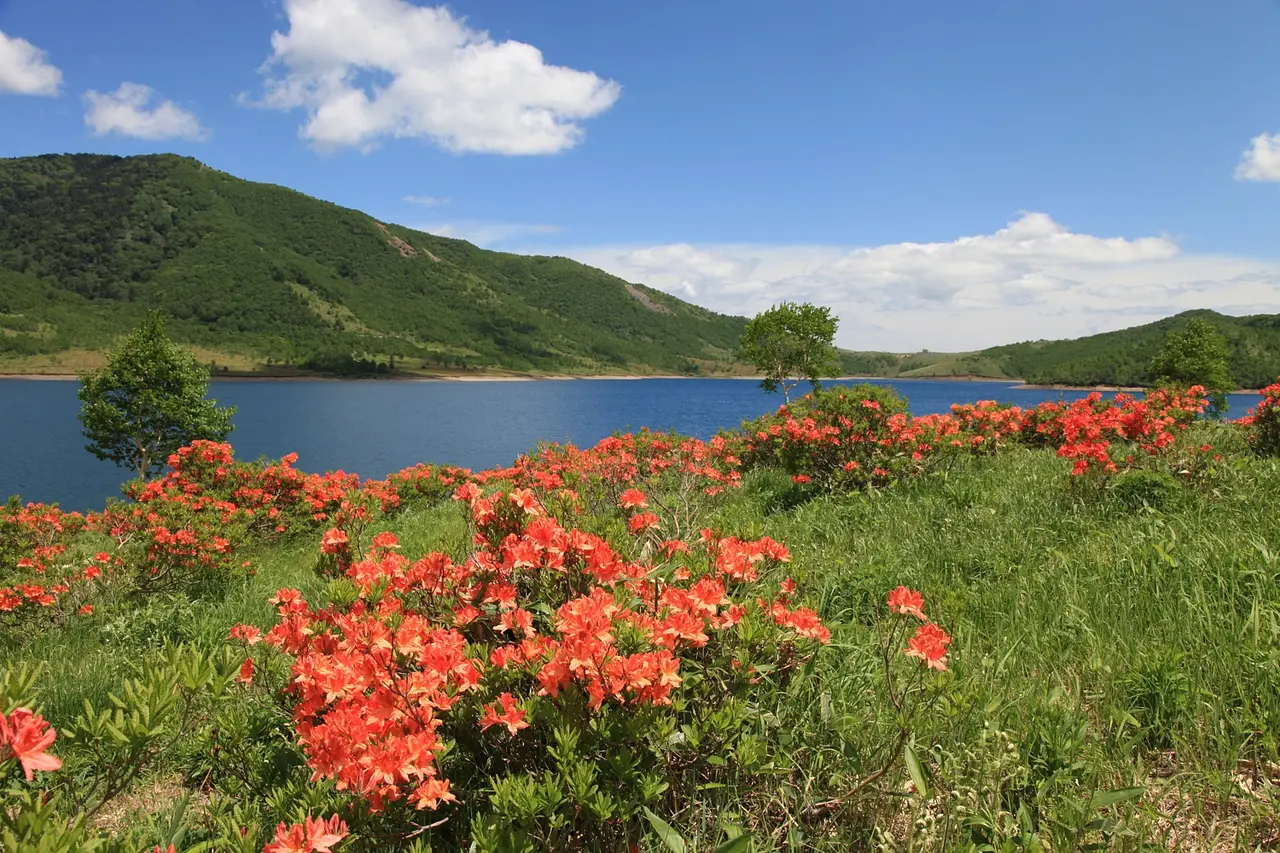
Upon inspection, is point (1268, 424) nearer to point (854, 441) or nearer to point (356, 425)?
point (854, 441)

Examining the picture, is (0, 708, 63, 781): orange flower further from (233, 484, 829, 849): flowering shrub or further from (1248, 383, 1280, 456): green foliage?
(1248, 383, 1280, 456): green foliage

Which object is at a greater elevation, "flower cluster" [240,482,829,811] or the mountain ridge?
the mountain ridge

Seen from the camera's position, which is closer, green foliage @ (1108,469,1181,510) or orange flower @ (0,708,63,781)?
orange flower @ (0,708,63,781)

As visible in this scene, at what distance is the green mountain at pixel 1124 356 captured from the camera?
81.6 m

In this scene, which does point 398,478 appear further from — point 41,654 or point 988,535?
point 988,535

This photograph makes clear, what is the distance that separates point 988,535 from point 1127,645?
6.40 ft

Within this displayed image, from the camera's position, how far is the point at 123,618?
5.56m

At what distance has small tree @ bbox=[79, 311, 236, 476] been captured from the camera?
19266 millimetres

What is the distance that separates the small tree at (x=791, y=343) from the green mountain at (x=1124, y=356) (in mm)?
39569

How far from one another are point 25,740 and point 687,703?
156 cm

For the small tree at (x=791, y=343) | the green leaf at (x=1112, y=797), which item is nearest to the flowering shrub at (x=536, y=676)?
the green leaf at (x=1112, y=797)

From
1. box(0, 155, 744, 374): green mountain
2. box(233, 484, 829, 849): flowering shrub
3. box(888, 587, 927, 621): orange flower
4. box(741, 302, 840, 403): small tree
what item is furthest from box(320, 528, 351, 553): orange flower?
box(0, 155, 744, 374): green mountain

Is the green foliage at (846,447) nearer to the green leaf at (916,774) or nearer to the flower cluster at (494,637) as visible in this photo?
the flower cluster at (494,637)

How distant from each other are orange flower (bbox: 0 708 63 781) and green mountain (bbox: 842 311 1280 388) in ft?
214
